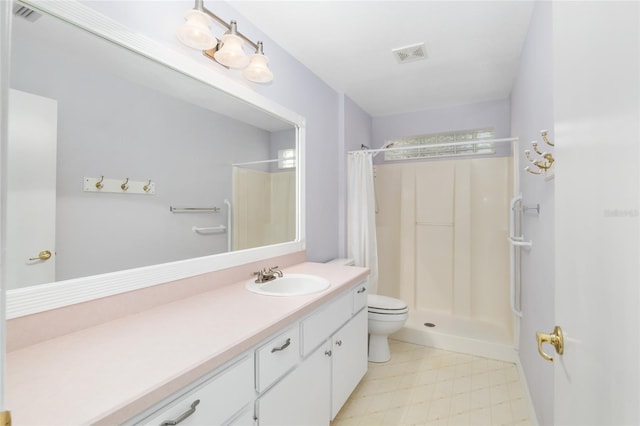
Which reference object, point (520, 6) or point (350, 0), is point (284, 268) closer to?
point (350, 0)

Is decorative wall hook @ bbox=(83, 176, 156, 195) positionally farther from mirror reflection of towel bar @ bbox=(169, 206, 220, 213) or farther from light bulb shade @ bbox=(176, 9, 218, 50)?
light bulb shade @ bbox=(176, 9, 218, 50)

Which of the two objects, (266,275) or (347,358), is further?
(347,358)

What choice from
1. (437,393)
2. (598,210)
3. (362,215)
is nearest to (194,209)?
(598,210)

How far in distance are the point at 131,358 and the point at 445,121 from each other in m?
3.38

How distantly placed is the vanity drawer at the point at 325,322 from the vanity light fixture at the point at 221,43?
1318 mm

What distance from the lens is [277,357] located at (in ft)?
3.91

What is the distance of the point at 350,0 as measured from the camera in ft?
5.41

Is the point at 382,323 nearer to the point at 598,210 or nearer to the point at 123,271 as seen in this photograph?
the point at 123,271

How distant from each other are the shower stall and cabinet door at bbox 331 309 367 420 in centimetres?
109

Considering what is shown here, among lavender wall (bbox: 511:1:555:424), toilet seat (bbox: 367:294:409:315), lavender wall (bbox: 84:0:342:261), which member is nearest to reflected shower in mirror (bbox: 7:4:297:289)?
lavender wall (bbox: 84:0:342:261)

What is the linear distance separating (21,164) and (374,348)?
2508 millimetres

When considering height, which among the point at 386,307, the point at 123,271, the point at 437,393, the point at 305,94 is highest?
the point at 305,94

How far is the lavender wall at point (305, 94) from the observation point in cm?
127

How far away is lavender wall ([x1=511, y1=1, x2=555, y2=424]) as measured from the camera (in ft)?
4.61
